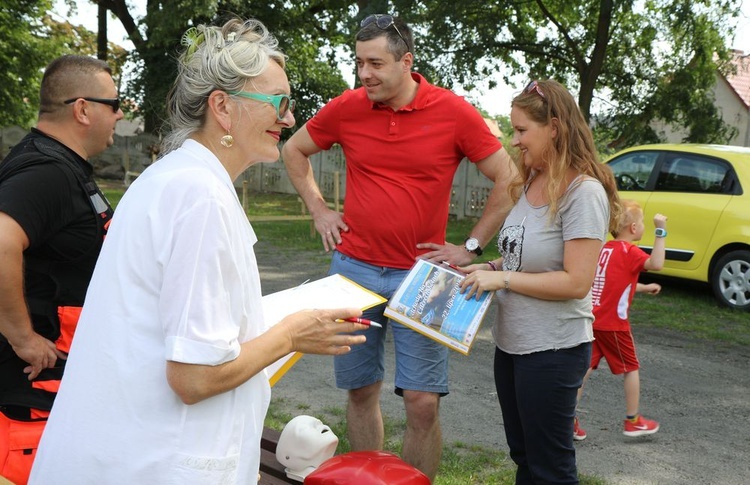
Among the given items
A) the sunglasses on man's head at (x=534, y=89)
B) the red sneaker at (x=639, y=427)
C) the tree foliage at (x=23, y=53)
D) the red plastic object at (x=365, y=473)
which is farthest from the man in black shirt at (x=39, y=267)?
the tree foliage at (x=23, y=53)

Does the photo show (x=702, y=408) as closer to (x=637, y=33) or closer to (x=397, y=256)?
(x=397, y=256)

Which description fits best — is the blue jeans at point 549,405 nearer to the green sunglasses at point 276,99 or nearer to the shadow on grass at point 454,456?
the shadow on grass at point 454,456

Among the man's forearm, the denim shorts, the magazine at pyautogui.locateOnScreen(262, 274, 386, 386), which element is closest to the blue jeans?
the denim shorts

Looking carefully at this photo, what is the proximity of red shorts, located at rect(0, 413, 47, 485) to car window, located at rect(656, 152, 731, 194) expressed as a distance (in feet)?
27.7

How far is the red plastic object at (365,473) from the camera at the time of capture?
2955 mm

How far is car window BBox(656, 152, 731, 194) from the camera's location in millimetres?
9305

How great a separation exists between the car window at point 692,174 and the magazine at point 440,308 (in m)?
7.10

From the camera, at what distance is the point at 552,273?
2.95 meters

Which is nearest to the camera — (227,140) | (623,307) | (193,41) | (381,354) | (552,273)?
(227,140)

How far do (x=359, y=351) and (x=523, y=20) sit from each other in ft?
53.2

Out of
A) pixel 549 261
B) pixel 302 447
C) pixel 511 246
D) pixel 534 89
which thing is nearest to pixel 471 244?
pixel 511 246

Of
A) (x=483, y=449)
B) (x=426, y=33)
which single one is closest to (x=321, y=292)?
(x=483, y=449)

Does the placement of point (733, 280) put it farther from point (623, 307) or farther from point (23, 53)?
point (23, 53)

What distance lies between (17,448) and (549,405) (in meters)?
1.85
